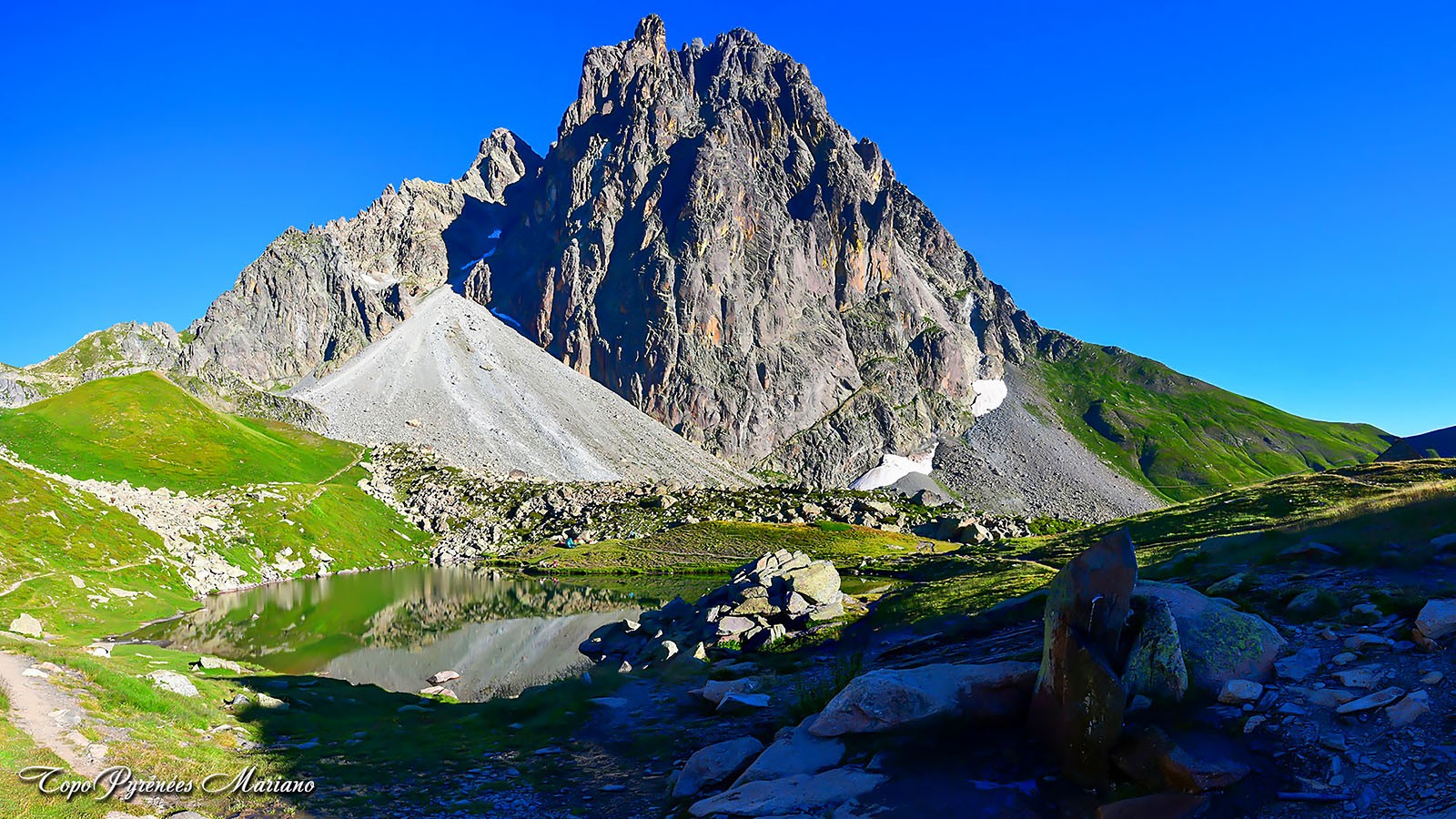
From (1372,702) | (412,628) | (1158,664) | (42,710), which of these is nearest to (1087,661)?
(1158,664)

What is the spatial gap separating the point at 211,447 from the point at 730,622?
114103 mm

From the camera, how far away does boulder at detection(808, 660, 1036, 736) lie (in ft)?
48.4

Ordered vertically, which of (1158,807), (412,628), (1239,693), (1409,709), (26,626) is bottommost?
(412,628)

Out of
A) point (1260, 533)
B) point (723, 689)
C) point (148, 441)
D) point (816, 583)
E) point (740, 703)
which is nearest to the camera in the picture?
point (740, 703)

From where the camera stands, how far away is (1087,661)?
42.9 ft

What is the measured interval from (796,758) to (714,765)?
2409 mm

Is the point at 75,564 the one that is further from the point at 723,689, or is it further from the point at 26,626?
the point at 723,689

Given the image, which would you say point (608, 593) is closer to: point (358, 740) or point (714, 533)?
point (714, 533)

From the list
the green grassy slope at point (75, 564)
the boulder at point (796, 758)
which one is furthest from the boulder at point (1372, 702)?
the green grassy slope at point (75, 564)

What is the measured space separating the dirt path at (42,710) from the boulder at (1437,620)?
26.6 meters

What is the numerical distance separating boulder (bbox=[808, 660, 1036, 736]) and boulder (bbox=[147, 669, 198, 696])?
21362mm

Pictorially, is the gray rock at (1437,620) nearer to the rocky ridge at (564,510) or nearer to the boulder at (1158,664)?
the boulder at (1158,664)

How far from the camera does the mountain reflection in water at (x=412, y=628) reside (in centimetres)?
4388

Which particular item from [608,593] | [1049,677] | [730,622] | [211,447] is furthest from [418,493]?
[1049,677]
